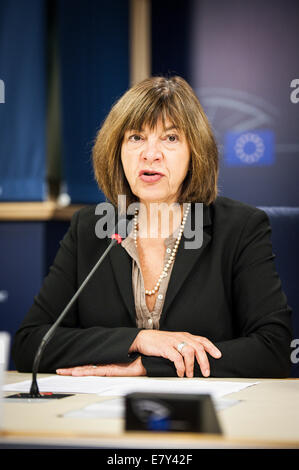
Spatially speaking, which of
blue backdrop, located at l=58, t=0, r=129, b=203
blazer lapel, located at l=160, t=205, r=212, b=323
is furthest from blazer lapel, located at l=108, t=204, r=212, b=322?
blue backdrop, located at l=58, t=0, r=129, b=203

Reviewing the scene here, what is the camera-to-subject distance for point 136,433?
2.63 ft

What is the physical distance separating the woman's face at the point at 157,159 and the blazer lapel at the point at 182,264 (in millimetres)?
151

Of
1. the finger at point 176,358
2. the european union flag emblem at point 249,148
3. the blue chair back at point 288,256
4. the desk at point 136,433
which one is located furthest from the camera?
the european union flag emblem at point 249,148

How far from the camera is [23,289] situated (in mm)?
2957

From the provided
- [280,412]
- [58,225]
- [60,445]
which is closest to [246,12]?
[58,225]

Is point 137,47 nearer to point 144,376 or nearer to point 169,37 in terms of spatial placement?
point 169,37

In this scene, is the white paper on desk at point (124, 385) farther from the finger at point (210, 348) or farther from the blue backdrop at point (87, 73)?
the blue backdrop at point (87, 73)

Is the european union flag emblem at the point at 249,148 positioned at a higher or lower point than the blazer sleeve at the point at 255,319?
higher

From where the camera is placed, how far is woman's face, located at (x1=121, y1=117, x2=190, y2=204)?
5.63ft

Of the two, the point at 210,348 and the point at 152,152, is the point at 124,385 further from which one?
the point at 152,152

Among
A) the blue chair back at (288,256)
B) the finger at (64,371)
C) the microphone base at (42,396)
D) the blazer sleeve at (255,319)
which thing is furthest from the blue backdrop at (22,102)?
the microphone base at (42,396)

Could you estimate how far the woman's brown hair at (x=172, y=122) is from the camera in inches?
67.7

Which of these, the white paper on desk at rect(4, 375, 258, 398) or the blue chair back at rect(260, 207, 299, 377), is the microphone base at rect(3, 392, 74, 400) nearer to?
the white paper on desk at rect(4, 375, 258, 398)

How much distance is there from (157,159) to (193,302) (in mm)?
402
